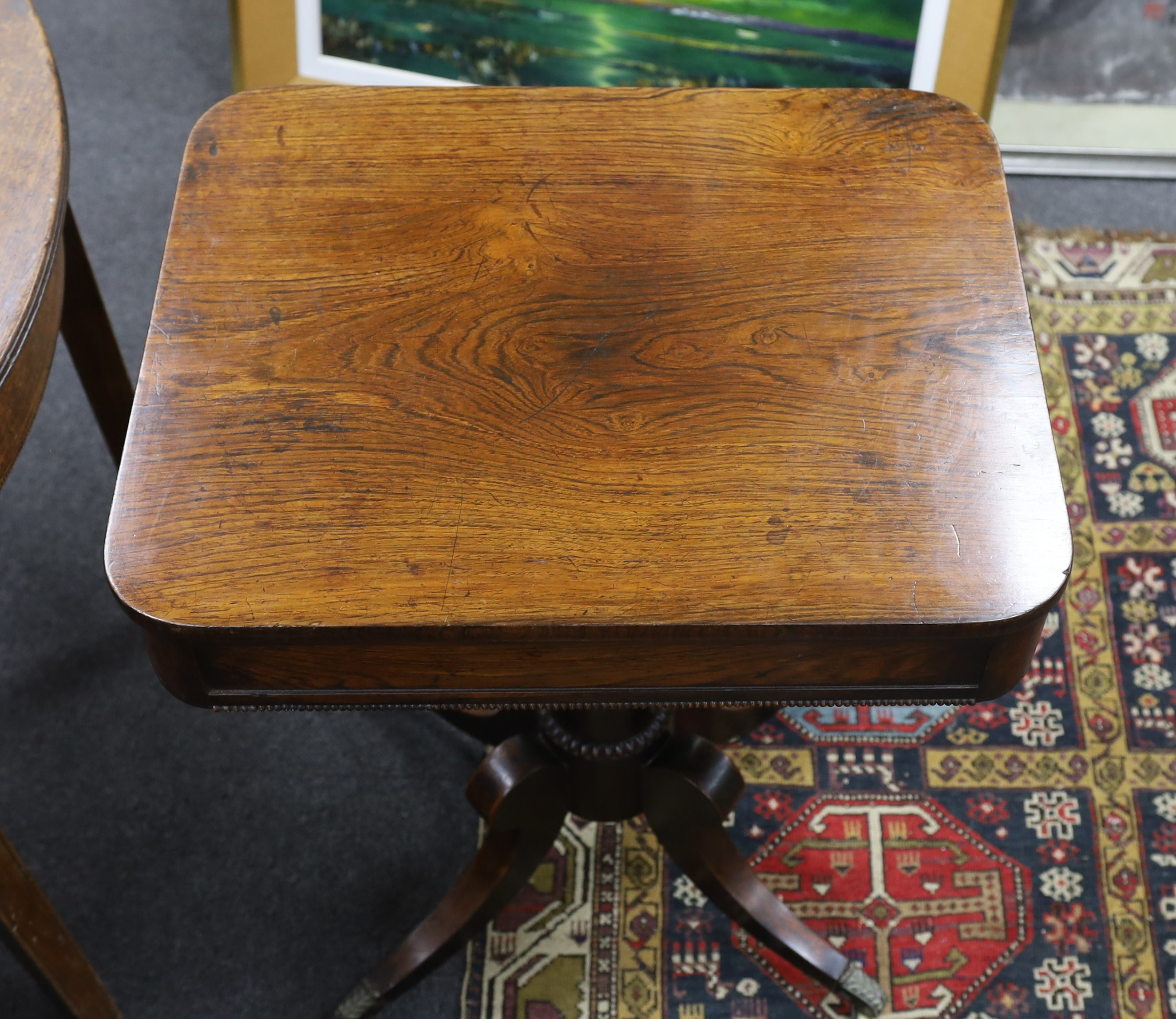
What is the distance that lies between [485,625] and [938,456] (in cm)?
30

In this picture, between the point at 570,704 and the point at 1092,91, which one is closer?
the point at 570,704

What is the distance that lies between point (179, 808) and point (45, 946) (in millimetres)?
293

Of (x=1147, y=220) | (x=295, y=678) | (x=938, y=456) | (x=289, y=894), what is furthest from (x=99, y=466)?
(x=1147, y=220)

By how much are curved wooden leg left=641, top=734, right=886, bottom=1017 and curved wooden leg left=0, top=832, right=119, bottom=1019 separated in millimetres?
507

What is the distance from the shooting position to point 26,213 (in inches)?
32.5

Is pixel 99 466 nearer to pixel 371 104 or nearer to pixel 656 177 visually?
pixel 371 104

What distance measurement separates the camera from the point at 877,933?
1.28 metres

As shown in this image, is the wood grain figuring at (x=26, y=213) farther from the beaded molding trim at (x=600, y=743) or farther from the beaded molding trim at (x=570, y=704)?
the beaded molding trim at (x=600, y=743)

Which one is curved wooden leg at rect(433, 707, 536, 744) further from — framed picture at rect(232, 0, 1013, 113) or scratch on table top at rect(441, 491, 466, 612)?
framed picture at rect(232, 0, 1013, 113)

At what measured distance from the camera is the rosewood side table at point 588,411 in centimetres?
76

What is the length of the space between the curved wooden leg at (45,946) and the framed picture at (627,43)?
1218 mm

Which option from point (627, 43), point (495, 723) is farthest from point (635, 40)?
point (495, 723)

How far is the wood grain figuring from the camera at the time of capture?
783mm

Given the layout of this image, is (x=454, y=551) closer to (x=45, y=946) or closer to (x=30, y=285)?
(x=30, y=285)
